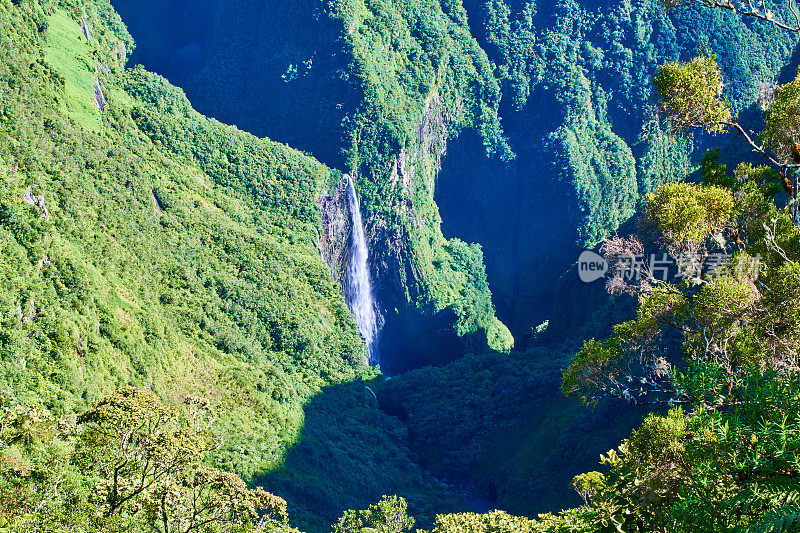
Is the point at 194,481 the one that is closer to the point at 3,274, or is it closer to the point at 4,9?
the point at 3,274

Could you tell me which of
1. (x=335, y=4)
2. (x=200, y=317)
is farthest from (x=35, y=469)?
(x=335, y=4)

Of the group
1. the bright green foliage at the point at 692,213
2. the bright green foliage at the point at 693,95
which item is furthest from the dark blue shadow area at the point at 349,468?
the bright green foliage at the point at 693,95

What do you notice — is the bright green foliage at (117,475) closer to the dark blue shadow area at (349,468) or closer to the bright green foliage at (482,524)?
the bright green foliage at (482,524)

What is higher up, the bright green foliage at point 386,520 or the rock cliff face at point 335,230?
the rock cliff face at point 335,230

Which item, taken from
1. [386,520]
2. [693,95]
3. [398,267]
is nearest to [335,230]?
[398,267]

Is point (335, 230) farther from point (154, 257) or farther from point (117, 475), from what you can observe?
point (117, 475)

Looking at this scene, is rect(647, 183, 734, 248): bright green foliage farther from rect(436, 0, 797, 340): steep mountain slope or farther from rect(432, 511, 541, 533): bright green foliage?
rect(436, 0, 797, 340): steep mountain slope
